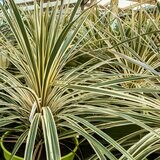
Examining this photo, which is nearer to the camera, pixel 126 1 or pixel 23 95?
pixel 23 95

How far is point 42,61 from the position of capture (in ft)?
2.53

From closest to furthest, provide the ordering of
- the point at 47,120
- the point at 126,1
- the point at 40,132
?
1. the point at 47,120
2. the point at 40,132
3. the point at 126,1

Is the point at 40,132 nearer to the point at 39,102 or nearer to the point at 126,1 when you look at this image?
the point at 39,102

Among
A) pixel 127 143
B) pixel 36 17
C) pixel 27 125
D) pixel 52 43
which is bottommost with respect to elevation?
pixel 127 143

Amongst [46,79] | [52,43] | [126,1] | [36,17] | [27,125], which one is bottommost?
[27,125]

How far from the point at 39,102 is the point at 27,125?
0.34ft

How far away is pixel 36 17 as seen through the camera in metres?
0.89

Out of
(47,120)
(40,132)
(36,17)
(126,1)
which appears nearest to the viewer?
(47,120)

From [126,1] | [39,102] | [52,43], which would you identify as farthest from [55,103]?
[126,1]

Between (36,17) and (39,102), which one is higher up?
(36,17)

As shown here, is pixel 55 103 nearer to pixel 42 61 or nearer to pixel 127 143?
pixel 42 61

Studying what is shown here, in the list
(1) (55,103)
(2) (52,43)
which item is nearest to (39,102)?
(1) (55,103)

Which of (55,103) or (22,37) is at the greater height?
(22,37)

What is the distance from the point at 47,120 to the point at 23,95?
166mm
